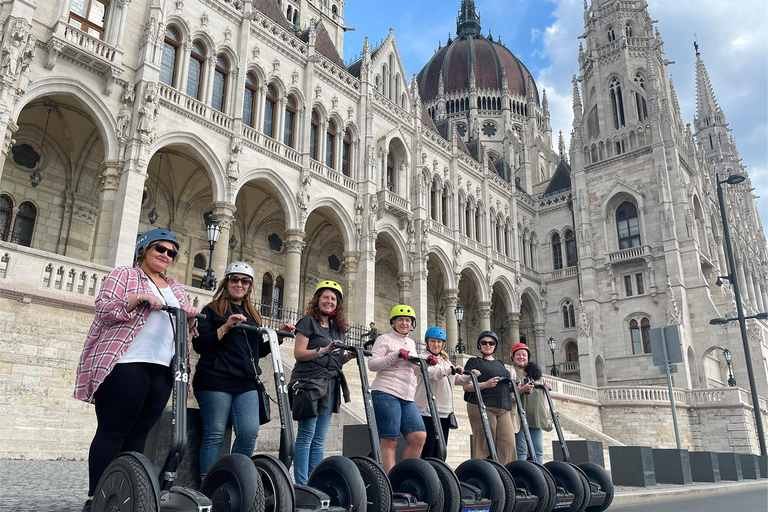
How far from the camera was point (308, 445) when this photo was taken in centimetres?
454

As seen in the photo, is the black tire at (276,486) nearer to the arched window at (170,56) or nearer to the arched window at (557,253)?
the arched window at (170,56)

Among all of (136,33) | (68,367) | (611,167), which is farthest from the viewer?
(611,167)

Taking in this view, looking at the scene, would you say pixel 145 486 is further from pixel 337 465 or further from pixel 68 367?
pixel 68 367

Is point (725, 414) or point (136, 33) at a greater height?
point (136, 33)

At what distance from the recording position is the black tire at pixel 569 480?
17.8ft

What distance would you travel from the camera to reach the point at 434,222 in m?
26.8

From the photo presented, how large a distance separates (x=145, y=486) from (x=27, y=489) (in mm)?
3831

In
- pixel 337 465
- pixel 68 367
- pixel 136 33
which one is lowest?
pixel 337 465

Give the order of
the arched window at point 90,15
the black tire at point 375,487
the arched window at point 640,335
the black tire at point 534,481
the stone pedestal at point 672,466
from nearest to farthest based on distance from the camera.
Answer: the black tire at point 375,487
the black tire at point 534,481
the stone pedestal at point 672,466
the arched window at point 90,15
the arched window at point 640,335

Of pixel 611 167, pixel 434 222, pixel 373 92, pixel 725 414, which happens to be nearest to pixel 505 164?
pixel 611 167

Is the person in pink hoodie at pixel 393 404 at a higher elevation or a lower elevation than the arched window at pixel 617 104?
lower

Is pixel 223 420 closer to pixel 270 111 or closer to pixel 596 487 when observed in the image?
pixel 596 487

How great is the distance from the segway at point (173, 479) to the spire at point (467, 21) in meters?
61.4

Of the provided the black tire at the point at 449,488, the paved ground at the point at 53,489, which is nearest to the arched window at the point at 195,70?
the paved ground at the point at 53,489
